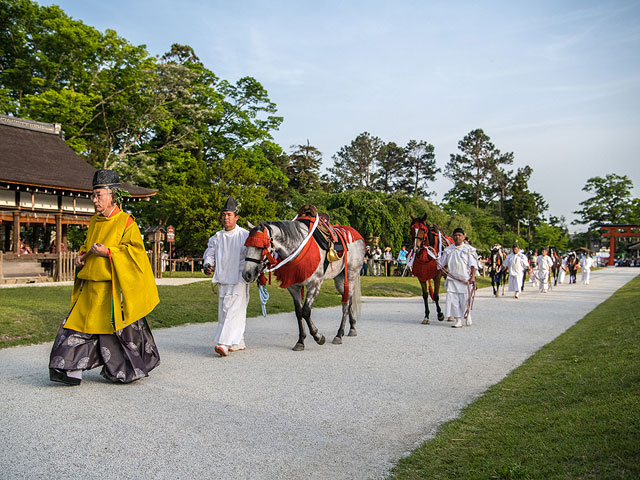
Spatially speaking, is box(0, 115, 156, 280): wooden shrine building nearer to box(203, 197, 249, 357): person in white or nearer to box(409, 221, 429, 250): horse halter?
box(409, 221, 429, 250): horse halter

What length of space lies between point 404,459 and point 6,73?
32485mm

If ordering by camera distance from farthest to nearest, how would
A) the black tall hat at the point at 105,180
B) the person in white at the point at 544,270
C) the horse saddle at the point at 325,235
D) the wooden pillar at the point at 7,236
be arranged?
the wooden pillar at the point at 7,236
the person in white at the point at 544,270
the horse saddle at the point at 325,235
the black tall hat at the point at 105,180

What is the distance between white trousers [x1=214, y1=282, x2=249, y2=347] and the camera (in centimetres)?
729

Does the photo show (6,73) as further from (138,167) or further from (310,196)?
(310,196)

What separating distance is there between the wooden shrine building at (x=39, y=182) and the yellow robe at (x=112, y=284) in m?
14.9

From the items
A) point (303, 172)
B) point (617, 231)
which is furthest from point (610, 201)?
point (303, 172)

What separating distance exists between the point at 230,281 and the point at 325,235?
71.6 inches

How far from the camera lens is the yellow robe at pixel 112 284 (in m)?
5.41

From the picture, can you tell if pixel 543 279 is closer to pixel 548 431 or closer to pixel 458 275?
pixel 458 275

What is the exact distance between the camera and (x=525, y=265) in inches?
764

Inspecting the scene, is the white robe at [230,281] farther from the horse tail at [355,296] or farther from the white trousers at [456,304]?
the white trousers at [456,304]

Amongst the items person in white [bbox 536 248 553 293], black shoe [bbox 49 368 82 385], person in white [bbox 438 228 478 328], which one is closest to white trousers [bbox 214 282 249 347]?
black shoe [bbox 49 368 82 385]

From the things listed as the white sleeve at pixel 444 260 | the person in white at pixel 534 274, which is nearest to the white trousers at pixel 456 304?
the white sleeve at pixel 444 260

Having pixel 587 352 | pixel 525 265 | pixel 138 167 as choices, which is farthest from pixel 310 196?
pixel 587 352
